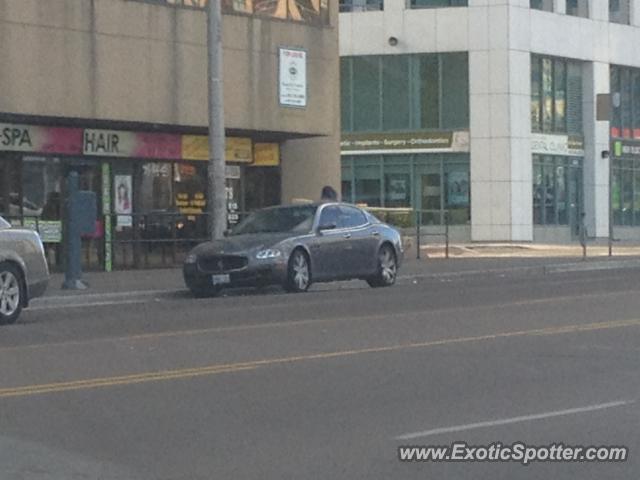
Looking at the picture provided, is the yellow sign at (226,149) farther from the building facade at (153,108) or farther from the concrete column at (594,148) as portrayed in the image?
the concrete column at (594,148)

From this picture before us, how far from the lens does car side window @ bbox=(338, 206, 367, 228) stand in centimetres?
2583

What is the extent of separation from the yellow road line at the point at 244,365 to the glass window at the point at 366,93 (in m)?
35.5

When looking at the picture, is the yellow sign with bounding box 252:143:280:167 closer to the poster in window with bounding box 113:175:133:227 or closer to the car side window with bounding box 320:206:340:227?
the poster in window with bounding box 113:175:133:227

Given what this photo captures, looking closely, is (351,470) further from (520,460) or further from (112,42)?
(112,42)

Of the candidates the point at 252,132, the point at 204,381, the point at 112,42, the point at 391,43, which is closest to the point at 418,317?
the point at 204,381

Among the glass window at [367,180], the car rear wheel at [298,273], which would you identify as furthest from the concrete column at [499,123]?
the car rear wheel at [298,273]

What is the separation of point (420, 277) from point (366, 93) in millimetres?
24205

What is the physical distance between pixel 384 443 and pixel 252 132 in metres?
23.7

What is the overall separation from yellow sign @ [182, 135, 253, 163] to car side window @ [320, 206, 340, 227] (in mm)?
7668

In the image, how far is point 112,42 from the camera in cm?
2966

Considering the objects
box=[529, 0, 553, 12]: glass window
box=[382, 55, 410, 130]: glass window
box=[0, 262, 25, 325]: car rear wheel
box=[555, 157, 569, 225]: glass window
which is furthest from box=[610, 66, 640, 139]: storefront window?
box=[0, 262, 25, 325]: car rear wheel

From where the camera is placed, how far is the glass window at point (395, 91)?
172ft

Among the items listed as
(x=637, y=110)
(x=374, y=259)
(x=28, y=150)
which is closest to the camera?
(x=374, y=259)

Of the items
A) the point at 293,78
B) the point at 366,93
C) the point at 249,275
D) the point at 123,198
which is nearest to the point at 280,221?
the point at 249,275
